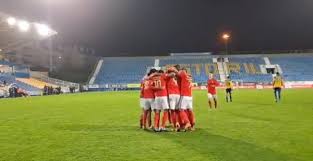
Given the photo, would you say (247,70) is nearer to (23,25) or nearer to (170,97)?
(23,25)

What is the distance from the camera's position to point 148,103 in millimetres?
14242

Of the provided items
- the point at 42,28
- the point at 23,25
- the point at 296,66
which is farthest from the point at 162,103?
the point at 296,66

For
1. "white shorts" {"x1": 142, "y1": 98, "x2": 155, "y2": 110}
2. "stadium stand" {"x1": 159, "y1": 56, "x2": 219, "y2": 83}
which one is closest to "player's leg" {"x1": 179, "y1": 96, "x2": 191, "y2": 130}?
"white shorts" {"x1": 142, "y1": 98, "x2": 155, "y2": 110}

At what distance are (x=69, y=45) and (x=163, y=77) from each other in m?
79.0

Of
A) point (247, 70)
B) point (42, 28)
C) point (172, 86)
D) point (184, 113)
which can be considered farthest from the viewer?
point (247, 70)

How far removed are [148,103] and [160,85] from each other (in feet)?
2.88

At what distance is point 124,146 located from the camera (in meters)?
10.8

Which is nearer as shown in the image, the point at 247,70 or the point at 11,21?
the point at 11,21

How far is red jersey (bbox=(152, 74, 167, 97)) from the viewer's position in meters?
13.8

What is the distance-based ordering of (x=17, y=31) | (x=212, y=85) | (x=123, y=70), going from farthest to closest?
Result: (x=123, y=70) → (x=17, y=31) → (x=212, y=85)

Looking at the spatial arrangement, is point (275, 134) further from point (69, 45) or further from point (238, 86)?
point (69, 45)

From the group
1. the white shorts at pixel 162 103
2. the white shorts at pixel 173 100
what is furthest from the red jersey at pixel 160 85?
the white shorts at pixel 173 100

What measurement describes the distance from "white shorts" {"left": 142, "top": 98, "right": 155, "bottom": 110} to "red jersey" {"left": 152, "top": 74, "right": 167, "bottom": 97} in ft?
1.26

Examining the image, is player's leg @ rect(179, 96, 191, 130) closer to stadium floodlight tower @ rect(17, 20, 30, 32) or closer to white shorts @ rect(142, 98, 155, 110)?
white shorts @ rect(142, 98, 155, 110)
